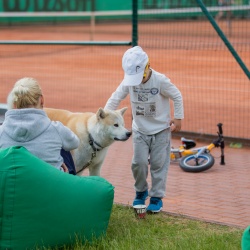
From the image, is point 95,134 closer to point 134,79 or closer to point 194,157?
point 134,79

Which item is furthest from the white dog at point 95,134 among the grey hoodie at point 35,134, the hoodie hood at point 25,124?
the hoodie hood at point 25,124

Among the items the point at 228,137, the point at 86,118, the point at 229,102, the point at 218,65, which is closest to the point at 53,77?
the point at 218,65

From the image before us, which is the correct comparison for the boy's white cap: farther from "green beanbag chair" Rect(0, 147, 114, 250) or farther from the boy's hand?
"green beanbag chair" Rect(0, 147, 114, 250)

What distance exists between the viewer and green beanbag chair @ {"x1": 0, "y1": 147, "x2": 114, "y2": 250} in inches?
209

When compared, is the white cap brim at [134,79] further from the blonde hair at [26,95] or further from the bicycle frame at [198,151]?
the bicycle frame at [198,151]

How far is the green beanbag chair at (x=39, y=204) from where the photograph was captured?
17.4 ft

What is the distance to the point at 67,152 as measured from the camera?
6145mm

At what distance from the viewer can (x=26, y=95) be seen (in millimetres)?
5605

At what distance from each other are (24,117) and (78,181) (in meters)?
0.66

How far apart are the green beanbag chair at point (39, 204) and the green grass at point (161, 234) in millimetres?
170

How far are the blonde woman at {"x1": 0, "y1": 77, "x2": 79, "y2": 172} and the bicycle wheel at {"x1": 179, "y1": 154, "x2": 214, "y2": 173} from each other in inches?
123

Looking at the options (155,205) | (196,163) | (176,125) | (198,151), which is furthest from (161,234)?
(198,151)

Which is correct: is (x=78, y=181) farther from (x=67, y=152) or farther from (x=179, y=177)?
(x=179, y=177)

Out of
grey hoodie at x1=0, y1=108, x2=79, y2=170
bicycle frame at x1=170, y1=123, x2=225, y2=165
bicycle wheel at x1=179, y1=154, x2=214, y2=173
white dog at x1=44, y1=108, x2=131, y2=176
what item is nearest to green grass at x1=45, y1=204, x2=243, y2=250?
white dog at x1=44, y1=108, x2=131, y2=176
